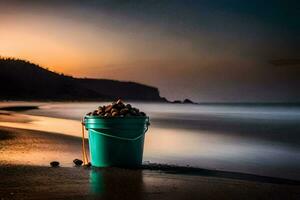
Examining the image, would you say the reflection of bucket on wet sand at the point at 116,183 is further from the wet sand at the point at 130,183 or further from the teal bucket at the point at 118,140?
the teal bucket at the point at 118,140

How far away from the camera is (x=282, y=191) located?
6.05m

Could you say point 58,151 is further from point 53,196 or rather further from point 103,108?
point 53,196

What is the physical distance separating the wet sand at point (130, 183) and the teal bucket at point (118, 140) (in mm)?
267

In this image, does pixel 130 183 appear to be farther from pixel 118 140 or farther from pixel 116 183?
pixel 118 140

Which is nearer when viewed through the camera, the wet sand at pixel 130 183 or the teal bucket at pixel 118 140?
the wet sand at pixel 130 183

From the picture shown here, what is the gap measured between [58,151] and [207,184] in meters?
4.93

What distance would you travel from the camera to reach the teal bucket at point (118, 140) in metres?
7.65

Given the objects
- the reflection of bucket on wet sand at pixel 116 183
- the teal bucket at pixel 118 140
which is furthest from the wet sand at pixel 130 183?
the teal bucket at pixel 118 140

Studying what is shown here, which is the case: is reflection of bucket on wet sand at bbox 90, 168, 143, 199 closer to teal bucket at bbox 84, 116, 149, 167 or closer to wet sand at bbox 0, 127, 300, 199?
wet sand at bbox 0, 127, 300, 199

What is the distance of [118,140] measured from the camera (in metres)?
7.65

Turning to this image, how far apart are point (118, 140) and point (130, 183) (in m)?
1.47

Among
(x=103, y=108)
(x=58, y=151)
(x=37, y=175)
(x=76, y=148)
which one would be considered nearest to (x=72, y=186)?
(x=37, y=175)

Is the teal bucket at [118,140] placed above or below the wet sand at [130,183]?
above

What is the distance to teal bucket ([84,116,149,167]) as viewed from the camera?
7.65 m
